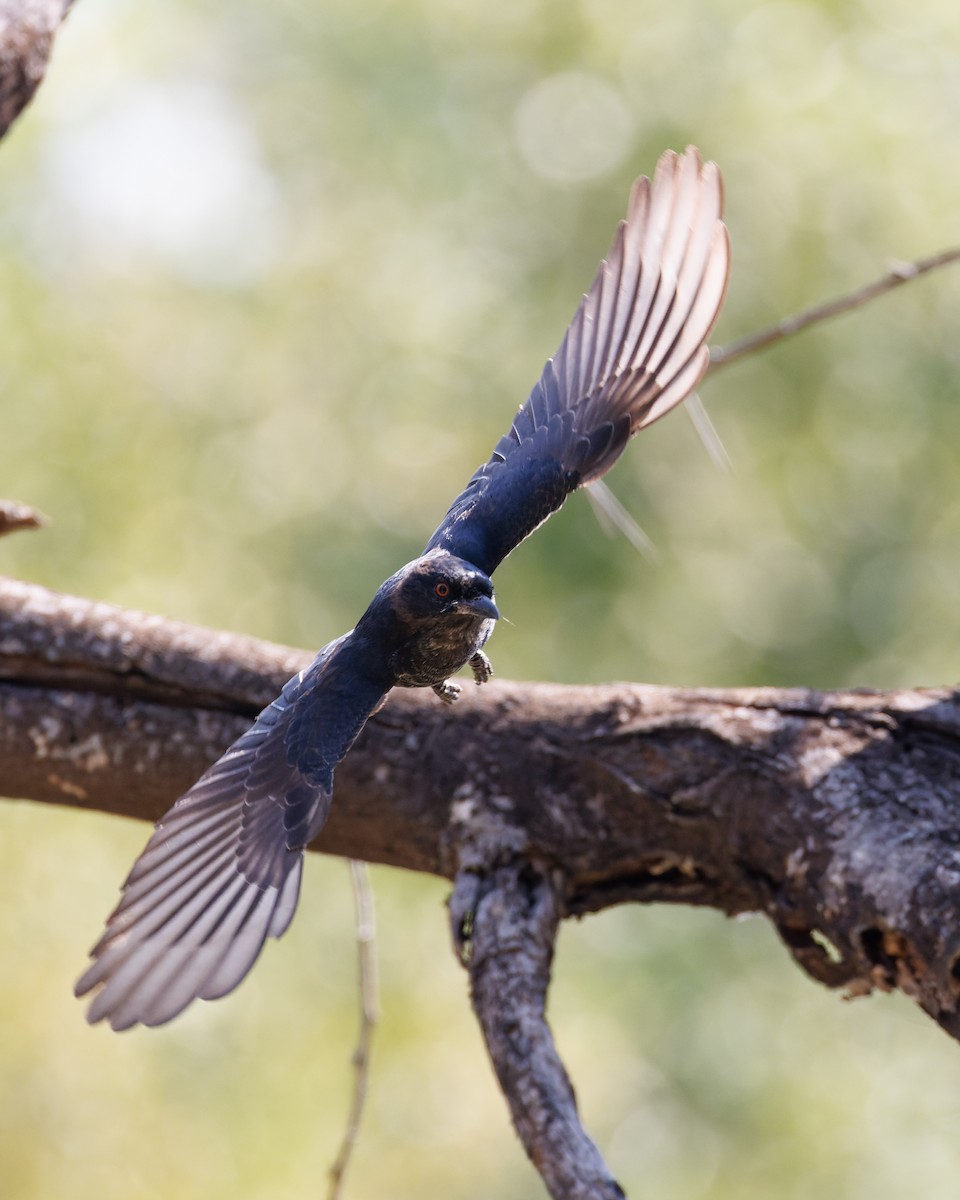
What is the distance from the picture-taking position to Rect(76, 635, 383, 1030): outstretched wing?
226 centimetres

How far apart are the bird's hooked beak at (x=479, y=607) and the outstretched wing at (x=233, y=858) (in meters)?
0.22

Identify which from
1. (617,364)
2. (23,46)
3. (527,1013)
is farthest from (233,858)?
(23,46)

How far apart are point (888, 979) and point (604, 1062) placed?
4.99 m

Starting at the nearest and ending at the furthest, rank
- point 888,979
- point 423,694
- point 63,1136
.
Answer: point 888,979, point 423,694, point 63,1136

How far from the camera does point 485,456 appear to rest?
8.18 metres

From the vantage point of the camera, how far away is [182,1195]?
6340mm

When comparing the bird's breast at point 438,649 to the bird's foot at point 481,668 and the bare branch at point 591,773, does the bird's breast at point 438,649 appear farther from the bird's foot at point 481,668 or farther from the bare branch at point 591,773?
the bare branch at point 591,773

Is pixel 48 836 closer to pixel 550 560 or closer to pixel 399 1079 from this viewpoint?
pixel 399 1079

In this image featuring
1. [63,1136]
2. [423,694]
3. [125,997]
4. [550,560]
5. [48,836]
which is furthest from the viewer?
[550,560]

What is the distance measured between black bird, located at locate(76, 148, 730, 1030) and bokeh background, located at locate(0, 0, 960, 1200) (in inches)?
177

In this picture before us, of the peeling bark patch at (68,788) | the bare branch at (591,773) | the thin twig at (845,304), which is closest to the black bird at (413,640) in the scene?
the thin twig at (845,304)

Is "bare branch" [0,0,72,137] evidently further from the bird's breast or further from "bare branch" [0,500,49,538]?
the bird's breast

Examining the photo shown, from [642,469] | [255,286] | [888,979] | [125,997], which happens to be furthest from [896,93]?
[125,997]

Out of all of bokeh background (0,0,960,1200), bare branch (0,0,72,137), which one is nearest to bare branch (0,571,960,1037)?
bare branch (0,0,72,137)
